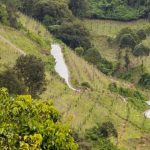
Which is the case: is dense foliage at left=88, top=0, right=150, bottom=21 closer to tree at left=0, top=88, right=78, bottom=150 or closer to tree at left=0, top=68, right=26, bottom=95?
tree at left=0, top=68, right=26, bottom=95

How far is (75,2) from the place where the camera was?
4926 inches

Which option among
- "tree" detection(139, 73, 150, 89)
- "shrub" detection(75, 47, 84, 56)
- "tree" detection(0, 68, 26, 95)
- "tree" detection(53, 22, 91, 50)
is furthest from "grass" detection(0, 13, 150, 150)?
"tree" detection(53, 22, 91, 50)

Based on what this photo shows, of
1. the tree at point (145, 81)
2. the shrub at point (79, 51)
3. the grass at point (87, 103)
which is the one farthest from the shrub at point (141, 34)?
the grass at point (87, 103)

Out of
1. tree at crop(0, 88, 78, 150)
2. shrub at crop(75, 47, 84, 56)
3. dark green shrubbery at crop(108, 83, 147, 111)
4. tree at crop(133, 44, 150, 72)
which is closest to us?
tree at crop(0, 88, 78, 150)

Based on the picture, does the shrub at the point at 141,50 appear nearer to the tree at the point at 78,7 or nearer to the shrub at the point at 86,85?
the tree at the point at 78,7

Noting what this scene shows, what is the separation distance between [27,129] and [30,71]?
26.4 m

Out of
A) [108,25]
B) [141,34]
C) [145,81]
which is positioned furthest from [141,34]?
[145,81]

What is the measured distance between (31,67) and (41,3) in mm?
64875

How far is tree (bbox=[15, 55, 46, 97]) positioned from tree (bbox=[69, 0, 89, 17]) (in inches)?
3018

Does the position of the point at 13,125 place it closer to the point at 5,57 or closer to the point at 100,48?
the point at 5,57

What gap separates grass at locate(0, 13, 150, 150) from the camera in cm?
5555

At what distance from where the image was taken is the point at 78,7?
125 metres

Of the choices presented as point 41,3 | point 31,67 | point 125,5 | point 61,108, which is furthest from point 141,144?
point 125,5

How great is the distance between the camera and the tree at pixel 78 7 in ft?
409
